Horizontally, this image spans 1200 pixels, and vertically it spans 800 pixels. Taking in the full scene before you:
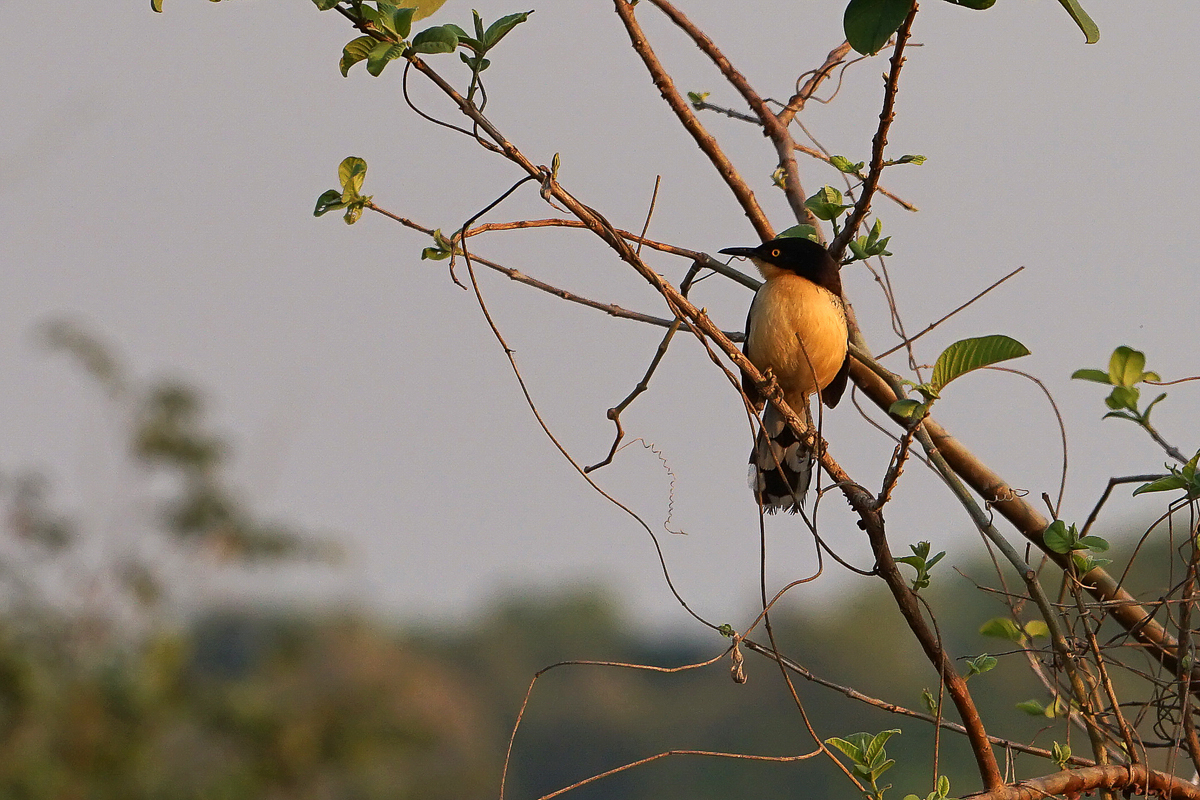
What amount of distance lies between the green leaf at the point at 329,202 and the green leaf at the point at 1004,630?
1.91 metres

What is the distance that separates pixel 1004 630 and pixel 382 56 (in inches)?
80.8

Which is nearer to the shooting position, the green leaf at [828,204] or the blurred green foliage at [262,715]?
the green leaf at [828,204]

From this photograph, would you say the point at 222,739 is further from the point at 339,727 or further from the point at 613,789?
the point at 613,789

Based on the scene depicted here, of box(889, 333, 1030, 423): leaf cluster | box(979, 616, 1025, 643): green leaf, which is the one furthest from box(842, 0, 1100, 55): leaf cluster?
box(979, 616, 1025, 643): green leaf

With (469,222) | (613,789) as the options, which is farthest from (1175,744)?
(613,789)

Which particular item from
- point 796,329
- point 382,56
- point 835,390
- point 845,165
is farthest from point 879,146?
point 835,390

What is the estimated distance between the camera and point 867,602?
31984 mm

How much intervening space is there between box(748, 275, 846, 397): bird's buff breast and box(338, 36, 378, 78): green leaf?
2.28 m

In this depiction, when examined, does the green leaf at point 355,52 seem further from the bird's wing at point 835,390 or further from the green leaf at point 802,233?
the bird's wing at point 835,390

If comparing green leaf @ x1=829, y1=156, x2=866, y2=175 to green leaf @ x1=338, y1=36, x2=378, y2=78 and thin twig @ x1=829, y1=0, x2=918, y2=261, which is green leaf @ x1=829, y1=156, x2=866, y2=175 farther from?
green leaf @ x1=338, y1=36, x2=378, y2=78

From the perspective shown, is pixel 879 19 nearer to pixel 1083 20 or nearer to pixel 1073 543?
pixel 1083 20

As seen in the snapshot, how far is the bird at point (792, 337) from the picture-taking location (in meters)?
4.18

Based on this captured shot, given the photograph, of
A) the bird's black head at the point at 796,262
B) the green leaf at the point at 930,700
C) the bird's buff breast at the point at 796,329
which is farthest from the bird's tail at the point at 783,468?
the green leaf at the point at 930,700

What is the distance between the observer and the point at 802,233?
306 cm
